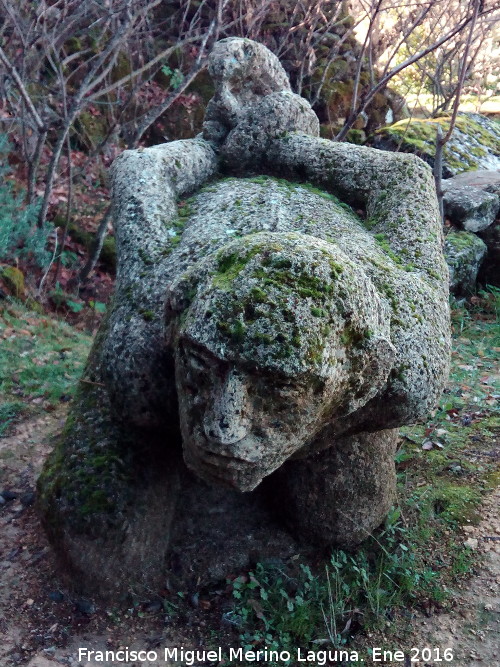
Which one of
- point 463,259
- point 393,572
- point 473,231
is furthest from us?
point 473,231

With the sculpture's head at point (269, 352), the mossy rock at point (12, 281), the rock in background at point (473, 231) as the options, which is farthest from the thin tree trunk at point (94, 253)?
the sculpture's head at point (269, 352)

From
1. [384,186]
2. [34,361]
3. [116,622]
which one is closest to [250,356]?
[116,622]

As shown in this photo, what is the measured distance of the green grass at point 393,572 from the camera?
2174 mm

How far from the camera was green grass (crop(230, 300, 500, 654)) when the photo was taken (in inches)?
85.6

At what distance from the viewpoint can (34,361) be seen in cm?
424

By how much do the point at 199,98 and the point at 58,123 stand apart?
1.66 meters

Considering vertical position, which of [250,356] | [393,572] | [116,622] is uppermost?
[250,356]

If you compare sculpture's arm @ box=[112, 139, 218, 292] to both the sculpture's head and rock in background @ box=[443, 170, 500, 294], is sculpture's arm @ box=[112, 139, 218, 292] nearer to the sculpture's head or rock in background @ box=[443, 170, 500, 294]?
the sculpture's head

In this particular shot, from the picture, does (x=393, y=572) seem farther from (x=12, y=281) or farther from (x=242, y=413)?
(x=12, y=281)

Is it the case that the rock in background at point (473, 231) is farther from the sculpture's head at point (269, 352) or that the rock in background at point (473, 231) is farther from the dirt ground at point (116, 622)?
the sculpture's head at point (269, 352)

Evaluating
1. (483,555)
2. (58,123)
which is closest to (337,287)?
(483,555)

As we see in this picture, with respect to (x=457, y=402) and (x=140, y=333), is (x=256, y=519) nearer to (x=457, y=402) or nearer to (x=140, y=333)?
(x=140, y=333)

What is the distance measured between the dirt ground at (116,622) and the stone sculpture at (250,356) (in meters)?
0.11

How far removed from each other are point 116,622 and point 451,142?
601 cm
